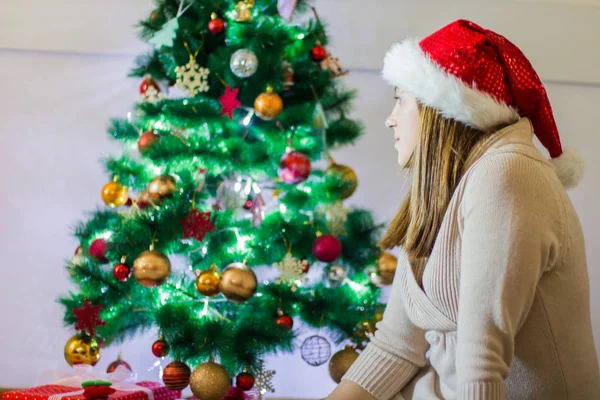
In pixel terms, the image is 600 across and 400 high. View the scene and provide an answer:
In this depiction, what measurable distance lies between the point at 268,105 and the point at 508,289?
0.93 m

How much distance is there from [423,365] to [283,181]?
0.67 meters

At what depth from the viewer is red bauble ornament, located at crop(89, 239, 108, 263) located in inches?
67.7

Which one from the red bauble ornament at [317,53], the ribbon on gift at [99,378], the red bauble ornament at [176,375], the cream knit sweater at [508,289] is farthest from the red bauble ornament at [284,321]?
the red bauble ornament at [317,53]

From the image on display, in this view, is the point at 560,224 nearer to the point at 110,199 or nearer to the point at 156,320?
the point at 156,320

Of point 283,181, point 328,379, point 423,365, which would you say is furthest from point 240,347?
point 328,379

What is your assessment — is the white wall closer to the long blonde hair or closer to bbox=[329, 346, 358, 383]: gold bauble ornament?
bbox=[329, 346, 358, 383]: gold bauble ornament

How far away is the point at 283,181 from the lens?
175 centimetres

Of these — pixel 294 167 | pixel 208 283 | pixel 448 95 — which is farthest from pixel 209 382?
pixel 448 95

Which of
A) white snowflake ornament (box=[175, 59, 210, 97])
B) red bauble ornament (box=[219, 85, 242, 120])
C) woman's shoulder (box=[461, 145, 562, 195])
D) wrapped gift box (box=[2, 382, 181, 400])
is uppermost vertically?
white snowflake ornament (box=[175, 59, 210, 97])

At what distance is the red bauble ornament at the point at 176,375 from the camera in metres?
1.64

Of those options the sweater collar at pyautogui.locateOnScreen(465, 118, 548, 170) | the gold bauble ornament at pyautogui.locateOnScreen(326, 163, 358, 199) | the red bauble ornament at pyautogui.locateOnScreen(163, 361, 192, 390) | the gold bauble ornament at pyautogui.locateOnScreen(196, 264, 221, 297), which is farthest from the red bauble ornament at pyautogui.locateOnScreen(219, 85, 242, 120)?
the sweater collar at pyautogui.locateOnScreen(465, 118, 548, 170)

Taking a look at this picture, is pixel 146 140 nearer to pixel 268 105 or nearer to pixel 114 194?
pixel 114 194

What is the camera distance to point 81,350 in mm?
1710

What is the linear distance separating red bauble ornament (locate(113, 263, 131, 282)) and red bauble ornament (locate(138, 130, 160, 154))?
11.8 inches
